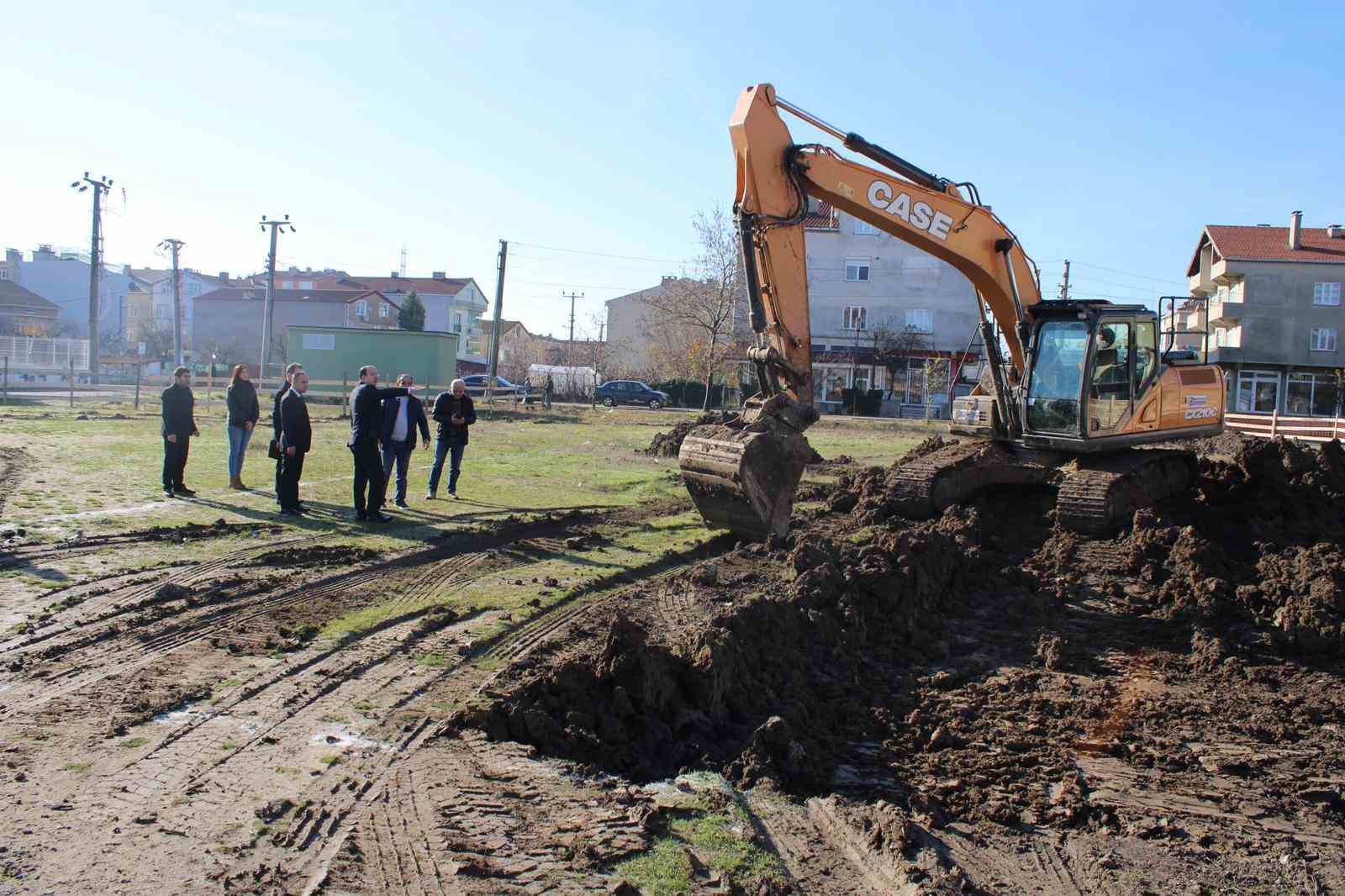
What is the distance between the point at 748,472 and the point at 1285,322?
49.5 metres

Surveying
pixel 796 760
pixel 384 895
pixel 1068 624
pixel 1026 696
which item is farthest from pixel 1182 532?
pixel 384 895

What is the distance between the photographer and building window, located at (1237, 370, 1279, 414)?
5088 cm

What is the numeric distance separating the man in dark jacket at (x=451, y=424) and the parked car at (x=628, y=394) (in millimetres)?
34569

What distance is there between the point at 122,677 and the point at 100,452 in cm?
1260

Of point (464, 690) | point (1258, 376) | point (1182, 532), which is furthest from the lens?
point (1258, 376)

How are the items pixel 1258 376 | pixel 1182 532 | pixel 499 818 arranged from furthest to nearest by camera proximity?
pixel 1258 376, pixel 1182 532, pixel 499 818

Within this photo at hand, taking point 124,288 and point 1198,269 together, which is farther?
point 124,288

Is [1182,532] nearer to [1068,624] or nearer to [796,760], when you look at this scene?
[1068,624]

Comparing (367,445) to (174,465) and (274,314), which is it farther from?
(274,314)

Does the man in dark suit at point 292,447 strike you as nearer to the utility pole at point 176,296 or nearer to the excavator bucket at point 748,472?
the excavator bucket at point 748,472

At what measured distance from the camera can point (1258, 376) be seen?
51344 mm

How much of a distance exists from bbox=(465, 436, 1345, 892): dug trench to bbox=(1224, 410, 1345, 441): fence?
67.4 ft

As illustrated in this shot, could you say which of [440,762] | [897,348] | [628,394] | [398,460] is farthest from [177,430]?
[897,348]

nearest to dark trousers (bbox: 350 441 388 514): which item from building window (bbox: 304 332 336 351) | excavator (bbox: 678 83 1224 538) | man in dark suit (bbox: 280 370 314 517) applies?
A: man in dark suit (bbox: 280 370 314 517)
